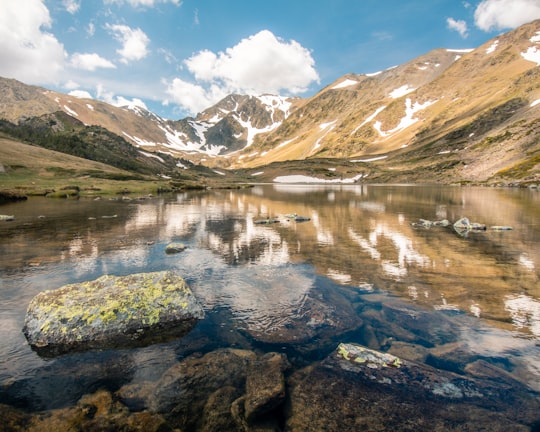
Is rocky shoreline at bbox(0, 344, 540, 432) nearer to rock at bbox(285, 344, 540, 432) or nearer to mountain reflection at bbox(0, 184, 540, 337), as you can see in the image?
rock at bbox(285, 344, 540, 432)

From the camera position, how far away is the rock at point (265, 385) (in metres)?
7.28

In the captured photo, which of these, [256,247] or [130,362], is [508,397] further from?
[256,247]

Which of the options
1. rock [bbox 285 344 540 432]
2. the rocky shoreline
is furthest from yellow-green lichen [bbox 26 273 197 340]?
rock [bbox 285 344 540 432]

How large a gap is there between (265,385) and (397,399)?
3.20m

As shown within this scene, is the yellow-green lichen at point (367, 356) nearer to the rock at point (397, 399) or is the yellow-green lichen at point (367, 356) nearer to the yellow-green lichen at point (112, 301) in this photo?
the rock at point (397, 399)

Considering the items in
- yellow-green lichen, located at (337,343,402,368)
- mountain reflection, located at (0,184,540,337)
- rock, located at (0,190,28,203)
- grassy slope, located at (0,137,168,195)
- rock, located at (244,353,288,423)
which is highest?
grassy slope, located at (0,137,168,195)

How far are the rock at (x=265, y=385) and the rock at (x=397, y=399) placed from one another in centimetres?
35

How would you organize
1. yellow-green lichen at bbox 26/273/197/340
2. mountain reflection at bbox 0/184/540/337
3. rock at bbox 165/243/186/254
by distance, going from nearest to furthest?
1. yellow-green lichen at bbox 26/273/197/340
2. mountain reflection at bbox 0/184/540/337
3. rock at bbox 165/243/186/254

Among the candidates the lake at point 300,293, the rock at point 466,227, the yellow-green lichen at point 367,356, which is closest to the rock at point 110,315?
the lake at point 300,293

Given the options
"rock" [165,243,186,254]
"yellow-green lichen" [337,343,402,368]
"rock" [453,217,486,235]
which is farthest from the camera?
"rock" [453,217,486,235]

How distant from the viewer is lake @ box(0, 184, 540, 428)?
9023mm

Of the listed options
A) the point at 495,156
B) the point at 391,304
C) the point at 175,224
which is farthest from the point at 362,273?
the point at 495,156

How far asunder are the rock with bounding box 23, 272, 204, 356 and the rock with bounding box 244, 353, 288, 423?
11.1 ft

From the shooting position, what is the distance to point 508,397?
755 centimetres
